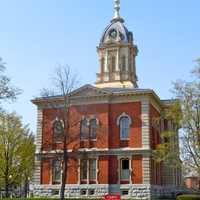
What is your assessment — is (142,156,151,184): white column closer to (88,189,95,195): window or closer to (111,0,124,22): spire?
(88,189,95,195): window

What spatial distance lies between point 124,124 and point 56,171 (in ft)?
29.8

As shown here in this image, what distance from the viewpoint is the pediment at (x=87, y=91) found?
44844mm

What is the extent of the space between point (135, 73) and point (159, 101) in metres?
8.59

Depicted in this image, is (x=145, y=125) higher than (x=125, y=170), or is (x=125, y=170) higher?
(x=145, y=125)

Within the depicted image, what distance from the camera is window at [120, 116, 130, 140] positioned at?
43562mm

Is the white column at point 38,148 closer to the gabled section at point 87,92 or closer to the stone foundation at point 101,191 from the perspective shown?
the stone foundation at point 101,191

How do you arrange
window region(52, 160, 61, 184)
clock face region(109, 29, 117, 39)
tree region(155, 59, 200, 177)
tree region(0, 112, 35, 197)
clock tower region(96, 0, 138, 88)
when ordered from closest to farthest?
tree region(155, 59, 200, 177)
window region(52, 160, 61, 184)
tree region(0, 112, 35, 197)
clock tower region(96, 0, 138, 88)
clock face region(109, 29, 117, 39)

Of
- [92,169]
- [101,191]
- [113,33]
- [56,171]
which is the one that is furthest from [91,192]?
[113,33]

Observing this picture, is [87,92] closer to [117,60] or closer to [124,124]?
[124,124]

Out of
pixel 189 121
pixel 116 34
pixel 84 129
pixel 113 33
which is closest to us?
pixel 189 121

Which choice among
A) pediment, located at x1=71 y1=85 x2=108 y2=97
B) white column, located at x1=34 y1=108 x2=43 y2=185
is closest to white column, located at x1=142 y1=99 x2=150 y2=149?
pediment, located at x1=71 y1=85 x2=108 y2=97

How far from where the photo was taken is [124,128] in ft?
144

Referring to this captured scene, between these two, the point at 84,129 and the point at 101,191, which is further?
the point at 84,129

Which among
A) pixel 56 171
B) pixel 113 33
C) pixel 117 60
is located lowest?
pixel 56 171
